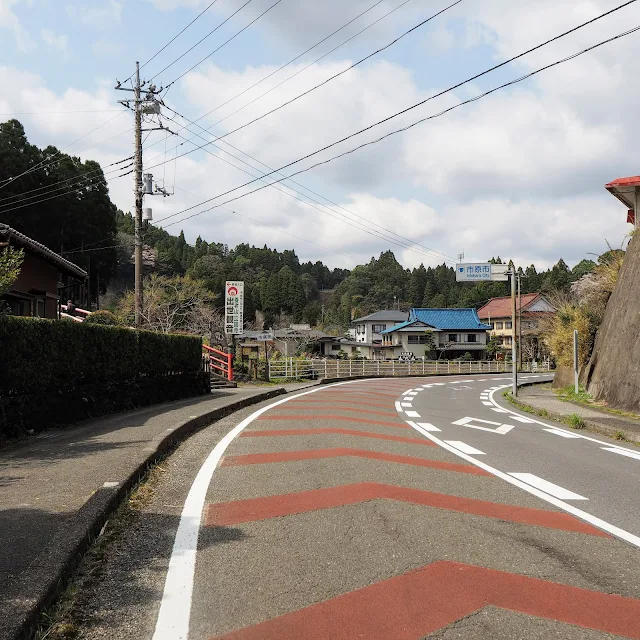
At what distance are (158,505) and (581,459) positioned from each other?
5.40 metres

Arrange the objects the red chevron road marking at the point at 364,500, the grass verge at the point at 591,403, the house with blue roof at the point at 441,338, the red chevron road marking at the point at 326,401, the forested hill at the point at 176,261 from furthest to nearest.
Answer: the house with blue roof at the point at 441,338 → the forested hill at the point at 176,261 → the red chevron road marking at the point at 326,401 → the grass verge at the point at 591,403 → the red chevron road marking at the point at 364,500

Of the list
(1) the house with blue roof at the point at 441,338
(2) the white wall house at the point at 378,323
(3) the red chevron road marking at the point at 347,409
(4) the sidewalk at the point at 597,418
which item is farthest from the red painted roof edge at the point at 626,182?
(2) the white wall house at the point at 378,323

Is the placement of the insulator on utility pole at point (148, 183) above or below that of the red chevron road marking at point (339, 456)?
above

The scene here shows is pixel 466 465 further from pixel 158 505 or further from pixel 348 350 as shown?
pixel 348 350

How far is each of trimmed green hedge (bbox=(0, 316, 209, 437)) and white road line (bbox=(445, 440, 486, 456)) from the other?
607 centimetres

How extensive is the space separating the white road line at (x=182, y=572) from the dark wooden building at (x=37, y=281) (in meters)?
12.0

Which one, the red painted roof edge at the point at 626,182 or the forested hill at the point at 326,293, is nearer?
the red painted roof edge at the point at 626,182

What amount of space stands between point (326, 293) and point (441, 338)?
7123 cm

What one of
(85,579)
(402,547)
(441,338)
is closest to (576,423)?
(402,547)

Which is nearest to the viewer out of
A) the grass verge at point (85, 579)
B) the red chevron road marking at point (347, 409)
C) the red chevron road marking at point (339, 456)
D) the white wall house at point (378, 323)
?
the grass verge at point (85, 579)

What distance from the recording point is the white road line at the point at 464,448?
7.79 metres

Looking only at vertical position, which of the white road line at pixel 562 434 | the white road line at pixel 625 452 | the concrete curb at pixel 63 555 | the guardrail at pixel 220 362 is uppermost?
the guardrail at pixel 220 362

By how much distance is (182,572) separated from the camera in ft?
11.1

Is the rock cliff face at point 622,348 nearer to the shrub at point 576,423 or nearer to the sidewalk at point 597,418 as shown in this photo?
the sidewalk at point 597,418
